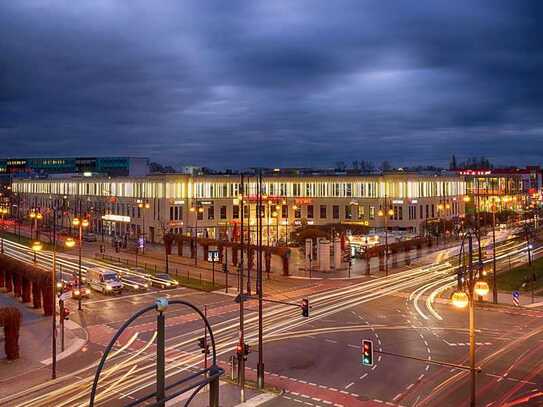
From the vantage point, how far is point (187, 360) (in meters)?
30.1

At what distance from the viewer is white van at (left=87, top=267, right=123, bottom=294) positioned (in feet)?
166

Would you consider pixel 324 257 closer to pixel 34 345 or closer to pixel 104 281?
pixel 104 281

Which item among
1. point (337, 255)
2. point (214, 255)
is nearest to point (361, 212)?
point (337, 255)

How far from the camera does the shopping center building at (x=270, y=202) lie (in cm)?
10000

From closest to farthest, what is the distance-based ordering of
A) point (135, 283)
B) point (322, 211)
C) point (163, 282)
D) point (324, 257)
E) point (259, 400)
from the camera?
point (259, 400) → point (135, 283) → point (163, 282) → point (324, 257) → point (322, 211)

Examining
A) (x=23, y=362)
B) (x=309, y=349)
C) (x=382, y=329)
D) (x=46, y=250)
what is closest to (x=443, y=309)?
(x=382, y=329)

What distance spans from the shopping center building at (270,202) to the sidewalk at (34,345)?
56.2 metres

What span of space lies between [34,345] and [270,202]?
75.5 meters

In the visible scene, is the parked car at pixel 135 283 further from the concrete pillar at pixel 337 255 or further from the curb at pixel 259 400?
the curb at pixel 259 400

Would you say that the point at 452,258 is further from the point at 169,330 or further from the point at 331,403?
the point at 331,403

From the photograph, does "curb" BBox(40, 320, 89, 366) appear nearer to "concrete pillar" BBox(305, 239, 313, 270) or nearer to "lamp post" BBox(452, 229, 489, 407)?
"lamp post" BBox(452, 229, 489, 407)

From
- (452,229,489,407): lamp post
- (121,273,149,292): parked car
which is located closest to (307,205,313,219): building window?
(121,273,149,292): parked car

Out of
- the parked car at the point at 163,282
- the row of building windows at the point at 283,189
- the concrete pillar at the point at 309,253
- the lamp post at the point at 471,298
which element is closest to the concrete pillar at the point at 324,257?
the concrete pillar at the point at 309,253

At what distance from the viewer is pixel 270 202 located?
10750 cm
